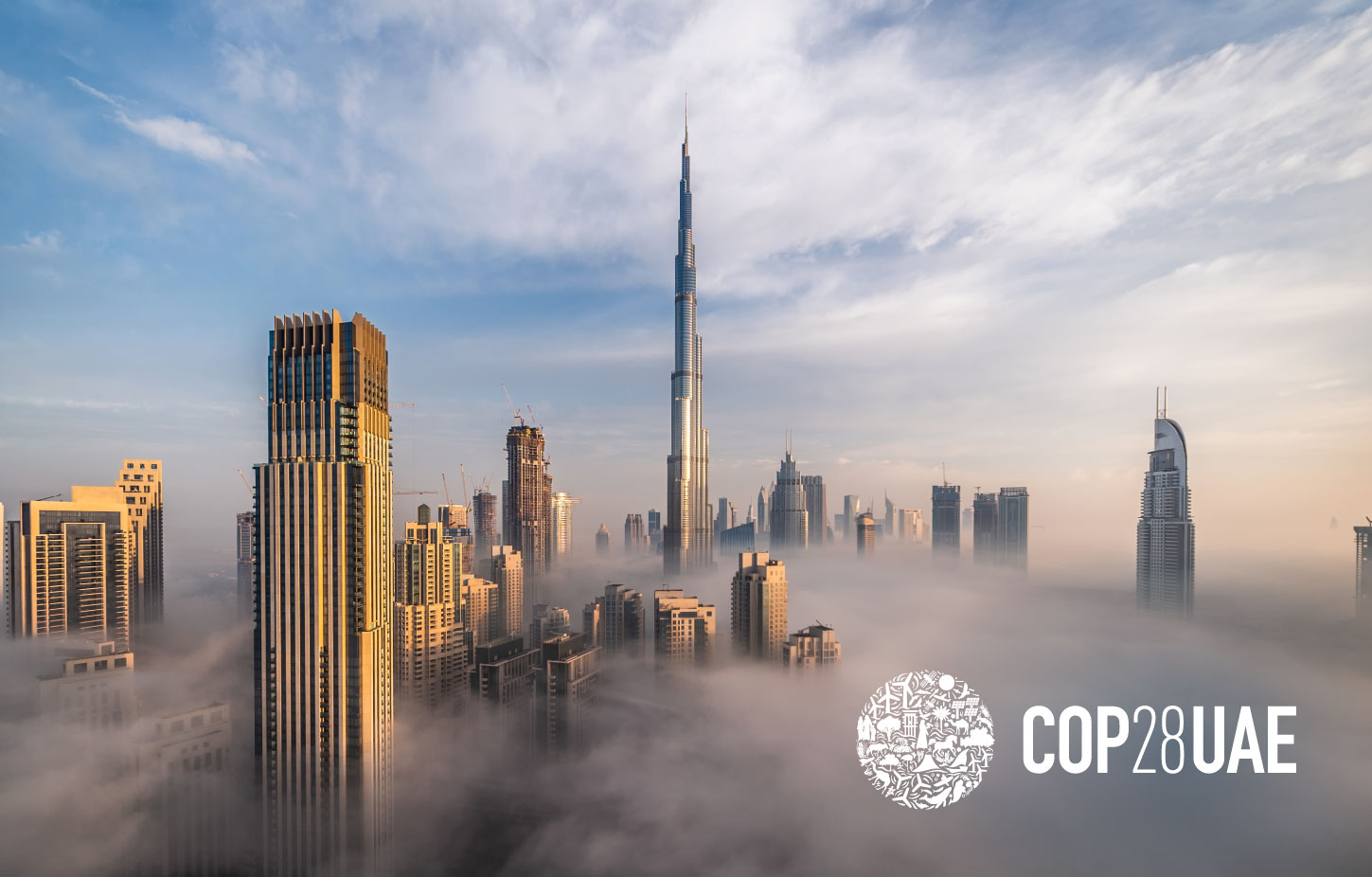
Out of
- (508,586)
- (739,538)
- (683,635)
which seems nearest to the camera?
(683,635)

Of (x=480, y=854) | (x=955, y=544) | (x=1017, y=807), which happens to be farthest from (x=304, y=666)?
(x=955, y=544)

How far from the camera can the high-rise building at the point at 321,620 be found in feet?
86.6

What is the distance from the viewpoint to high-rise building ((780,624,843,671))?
4984 centimetres

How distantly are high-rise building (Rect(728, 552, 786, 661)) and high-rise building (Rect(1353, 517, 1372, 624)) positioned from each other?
40434 mm

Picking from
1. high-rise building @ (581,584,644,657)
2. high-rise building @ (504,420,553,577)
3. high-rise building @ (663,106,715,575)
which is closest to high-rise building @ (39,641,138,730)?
high-rise building @ (581,584,644,657)

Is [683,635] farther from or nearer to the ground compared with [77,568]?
nearer to the ground

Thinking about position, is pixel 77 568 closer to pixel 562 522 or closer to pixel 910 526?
pixel 562 522

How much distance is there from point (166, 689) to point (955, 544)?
3520 inches

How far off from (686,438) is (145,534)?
68454mm

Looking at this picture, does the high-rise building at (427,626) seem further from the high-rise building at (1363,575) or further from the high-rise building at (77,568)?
the high-rise building at (1363,575)

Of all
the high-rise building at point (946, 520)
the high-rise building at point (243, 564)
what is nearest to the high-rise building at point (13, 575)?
the high-rise building at point (243, 564)

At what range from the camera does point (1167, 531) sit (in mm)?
56031

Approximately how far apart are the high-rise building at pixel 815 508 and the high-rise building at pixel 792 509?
67 centimetres

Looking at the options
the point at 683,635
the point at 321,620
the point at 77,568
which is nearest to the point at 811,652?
the point at 683,635
